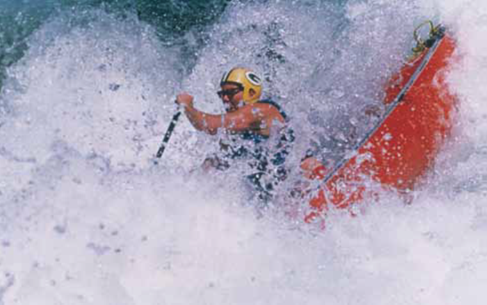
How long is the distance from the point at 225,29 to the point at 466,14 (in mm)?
2666

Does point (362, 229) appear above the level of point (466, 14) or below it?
below

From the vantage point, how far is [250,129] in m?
4.90

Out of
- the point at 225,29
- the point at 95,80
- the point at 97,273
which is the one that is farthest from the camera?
the point at 225,29

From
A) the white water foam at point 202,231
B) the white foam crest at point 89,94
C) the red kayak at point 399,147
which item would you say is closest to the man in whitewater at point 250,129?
the white water foam at point 202,231

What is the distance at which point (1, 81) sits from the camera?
6152 mm

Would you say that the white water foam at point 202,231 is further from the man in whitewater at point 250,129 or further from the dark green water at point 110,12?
the dark green water at point 110,12

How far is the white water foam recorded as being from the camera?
4695 mm

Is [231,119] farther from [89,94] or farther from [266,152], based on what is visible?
[89,94]

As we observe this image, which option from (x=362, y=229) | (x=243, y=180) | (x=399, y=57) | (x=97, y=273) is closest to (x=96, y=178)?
(x=97, y=273)

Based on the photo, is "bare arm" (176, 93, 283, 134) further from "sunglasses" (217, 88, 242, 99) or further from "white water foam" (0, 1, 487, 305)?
"white water foam" (0, 1, 487, 305)

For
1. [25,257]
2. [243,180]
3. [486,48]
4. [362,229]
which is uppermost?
[486,48]

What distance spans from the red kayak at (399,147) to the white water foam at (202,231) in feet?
0.54

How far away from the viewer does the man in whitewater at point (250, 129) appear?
481 cm

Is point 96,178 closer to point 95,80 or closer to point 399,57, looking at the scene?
point 95,80
